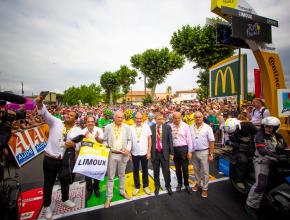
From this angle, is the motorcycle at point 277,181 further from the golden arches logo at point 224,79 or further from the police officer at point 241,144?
the golden arches logo at point 224,79

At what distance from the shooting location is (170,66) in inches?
1415

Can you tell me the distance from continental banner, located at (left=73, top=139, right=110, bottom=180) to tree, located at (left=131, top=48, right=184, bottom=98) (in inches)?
1287

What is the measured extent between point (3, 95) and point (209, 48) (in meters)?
19.6

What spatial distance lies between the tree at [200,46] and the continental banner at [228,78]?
1122 centimetres

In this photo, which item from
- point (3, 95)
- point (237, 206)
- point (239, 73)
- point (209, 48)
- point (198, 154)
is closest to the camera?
point (3, 95)

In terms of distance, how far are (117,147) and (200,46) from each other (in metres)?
17.4

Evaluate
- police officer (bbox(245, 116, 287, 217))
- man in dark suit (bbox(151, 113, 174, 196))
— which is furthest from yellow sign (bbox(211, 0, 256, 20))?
man in dark suit (bbox(151, 113, 174, 196))

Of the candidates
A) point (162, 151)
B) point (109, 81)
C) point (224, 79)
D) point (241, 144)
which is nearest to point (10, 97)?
point (162, 151)

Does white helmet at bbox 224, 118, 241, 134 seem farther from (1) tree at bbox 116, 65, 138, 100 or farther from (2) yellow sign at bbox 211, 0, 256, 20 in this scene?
(1) tree at bbox 116, 65, 138, 100

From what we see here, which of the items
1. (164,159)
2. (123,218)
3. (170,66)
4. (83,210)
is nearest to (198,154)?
(164,159)

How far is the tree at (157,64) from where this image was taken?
114 feet

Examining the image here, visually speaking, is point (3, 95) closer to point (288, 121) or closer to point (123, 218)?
point (123, 218)

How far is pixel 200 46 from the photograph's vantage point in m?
17.7

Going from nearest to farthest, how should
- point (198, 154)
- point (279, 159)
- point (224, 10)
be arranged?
point (279, 159) → point (198, 154) → point (224, 10)
